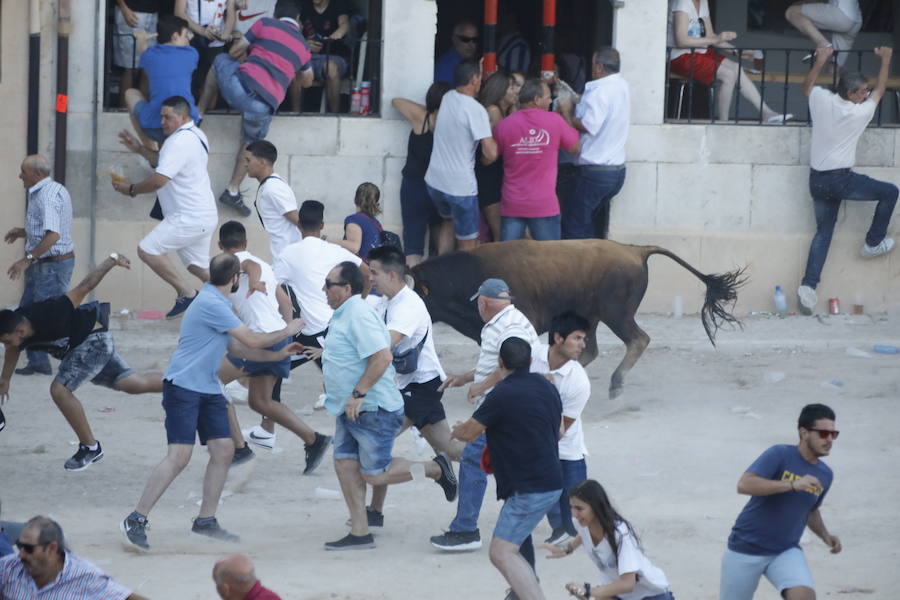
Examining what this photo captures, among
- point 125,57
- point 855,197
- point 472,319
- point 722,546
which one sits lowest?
point 722,546

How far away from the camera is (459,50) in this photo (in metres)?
14.2

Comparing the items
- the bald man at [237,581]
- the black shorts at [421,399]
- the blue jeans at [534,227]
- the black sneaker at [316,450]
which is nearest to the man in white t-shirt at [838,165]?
the blue jeans at [534,227]

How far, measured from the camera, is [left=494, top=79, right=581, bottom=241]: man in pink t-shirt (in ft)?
40.3

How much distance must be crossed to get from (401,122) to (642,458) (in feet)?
14.8

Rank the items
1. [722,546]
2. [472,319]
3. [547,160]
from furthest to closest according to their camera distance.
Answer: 1. [547,160]
2. [472,319]
3. [722,546]

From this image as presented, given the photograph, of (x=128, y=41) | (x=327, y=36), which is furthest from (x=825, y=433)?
(x=128, y=41)

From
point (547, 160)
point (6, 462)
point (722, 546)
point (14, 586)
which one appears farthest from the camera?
point (547, 160)

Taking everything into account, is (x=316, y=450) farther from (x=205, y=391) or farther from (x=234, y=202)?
(x=234, y=202)

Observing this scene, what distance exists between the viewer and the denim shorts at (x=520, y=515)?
276 inches

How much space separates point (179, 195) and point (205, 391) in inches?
148

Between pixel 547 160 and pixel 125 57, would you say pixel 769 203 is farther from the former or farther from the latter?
pixel 125 57

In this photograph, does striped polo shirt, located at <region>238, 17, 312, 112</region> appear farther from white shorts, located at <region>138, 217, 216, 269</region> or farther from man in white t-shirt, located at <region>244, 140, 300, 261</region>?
man in white t-shirt, located at <region>244, 140, 300, 261</region>

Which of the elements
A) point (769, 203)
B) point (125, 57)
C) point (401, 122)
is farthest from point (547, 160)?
point (125, 57)

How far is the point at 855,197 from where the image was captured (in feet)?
44.0
